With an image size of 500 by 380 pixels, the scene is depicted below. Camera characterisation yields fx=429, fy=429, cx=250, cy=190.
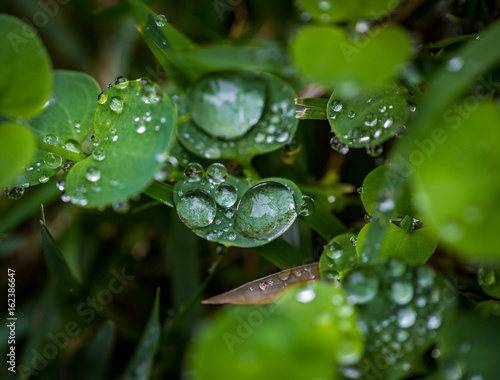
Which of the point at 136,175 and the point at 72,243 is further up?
the point at 136,175

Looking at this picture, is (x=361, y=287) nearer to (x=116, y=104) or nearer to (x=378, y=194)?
(x=378, y=194)

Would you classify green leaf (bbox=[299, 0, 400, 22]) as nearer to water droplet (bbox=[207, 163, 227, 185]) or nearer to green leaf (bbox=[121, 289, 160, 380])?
water droplet (bbox=[207, 163, 227, 185])

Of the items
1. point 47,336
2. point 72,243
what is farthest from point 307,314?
→ point 72,243

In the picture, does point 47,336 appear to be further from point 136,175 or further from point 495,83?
point 495,83

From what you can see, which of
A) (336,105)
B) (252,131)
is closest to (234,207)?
(252,131)

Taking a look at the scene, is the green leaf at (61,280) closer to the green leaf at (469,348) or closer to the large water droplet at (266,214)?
the large water droplet at (266,214)

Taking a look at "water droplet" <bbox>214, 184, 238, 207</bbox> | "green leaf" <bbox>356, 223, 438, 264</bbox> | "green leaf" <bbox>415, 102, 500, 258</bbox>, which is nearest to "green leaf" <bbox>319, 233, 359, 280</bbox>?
"green leaf" <bbox>356, 223, 438, 264</bbox>
